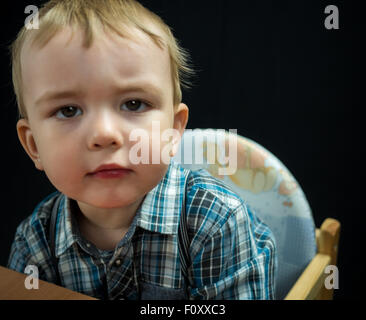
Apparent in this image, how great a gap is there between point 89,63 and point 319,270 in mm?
540

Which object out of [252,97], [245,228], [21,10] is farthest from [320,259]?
[21,10]

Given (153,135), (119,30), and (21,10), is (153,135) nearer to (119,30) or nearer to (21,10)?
(119,30)

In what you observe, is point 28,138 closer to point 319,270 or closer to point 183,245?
point 183,245

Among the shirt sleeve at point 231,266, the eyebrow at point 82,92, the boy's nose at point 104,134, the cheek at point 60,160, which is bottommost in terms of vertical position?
the shirt sleeve at point 231,266

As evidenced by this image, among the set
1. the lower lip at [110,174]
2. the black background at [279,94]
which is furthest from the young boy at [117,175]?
the black background at [279,94]

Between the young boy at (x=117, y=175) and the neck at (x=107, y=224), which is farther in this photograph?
the neck at (x=107, y=224)

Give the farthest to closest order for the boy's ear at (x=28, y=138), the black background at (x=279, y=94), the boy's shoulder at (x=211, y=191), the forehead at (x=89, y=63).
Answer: the black background at (x=279, y=94) → the boy's shoulder at (x=211, y=191) → the boy's ear at (x=28, y=138) → the forehead at (x=89, y=63)

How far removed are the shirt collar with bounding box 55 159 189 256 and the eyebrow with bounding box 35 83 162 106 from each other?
8.1 inches

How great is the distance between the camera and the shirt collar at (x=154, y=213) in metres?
0.58

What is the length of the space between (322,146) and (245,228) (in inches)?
23.6

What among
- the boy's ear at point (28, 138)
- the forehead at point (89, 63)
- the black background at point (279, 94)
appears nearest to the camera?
the forehead at point (89, 63)

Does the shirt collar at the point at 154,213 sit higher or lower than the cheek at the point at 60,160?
lower

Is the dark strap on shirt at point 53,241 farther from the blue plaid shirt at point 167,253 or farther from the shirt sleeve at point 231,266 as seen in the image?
the shirt sleeve at point 231,266

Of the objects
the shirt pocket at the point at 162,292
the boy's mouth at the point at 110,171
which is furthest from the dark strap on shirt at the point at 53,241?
the boy's mouth at the point at 110,171
